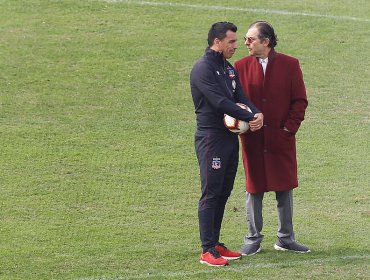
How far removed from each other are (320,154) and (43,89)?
4.17 meters

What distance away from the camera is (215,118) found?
8922mm

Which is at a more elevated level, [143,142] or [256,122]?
[256,122]

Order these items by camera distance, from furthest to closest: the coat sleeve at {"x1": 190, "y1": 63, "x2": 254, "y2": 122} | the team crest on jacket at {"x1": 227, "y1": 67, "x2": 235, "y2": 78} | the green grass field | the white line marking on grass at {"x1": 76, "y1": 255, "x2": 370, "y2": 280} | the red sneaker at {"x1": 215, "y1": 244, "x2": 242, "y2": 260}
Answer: the green grass field < the red sneaker at {"x1": 215, "y1": 244, "x2": 242, "y2": 260} < the team crest on jacket at {"x1": 227, "y1": 67, "x2": 235, "y2": 78} < the coat sleeve at {"x1": 190, "y1": 63, "x2": 254, "y2": 122} < the white line marking on grass at {"x1": 76, "y1": 255, "x2": 370, "y2": 280}

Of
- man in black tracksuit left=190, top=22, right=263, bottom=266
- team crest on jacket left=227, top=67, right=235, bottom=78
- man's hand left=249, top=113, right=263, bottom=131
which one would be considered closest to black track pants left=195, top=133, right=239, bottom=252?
man in black tracksuit left=190, top=22, right=263, bottom=266

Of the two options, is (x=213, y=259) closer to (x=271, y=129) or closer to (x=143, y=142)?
(x=271, y=129)

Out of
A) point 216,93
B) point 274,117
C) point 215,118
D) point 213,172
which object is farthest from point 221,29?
point 213,172

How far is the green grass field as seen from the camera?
9.30 m

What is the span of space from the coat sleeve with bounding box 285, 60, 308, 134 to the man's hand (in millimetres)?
416

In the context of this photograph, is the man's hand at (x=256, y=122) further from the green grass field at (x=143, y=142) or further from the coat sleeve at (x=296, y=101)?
the green grass field at (x=143, y=142)

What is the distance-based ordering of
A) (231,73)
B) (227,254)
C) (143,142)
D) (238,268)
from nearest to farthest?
(238,268) → (231,73) → (227,254) → (143,142)

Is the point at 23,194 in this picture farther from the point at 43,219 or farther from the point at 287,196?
the point at 287,196

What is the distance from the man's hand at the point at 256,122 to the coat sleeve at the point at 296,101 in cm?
42

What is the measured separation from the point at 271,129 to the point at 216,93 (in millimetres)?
753

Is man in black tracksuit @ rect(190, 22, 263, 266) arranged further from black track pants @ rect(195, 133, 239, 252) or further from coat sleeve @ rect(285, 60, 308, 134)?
coat sleeve @ rect(285, 60, 308, 134)
